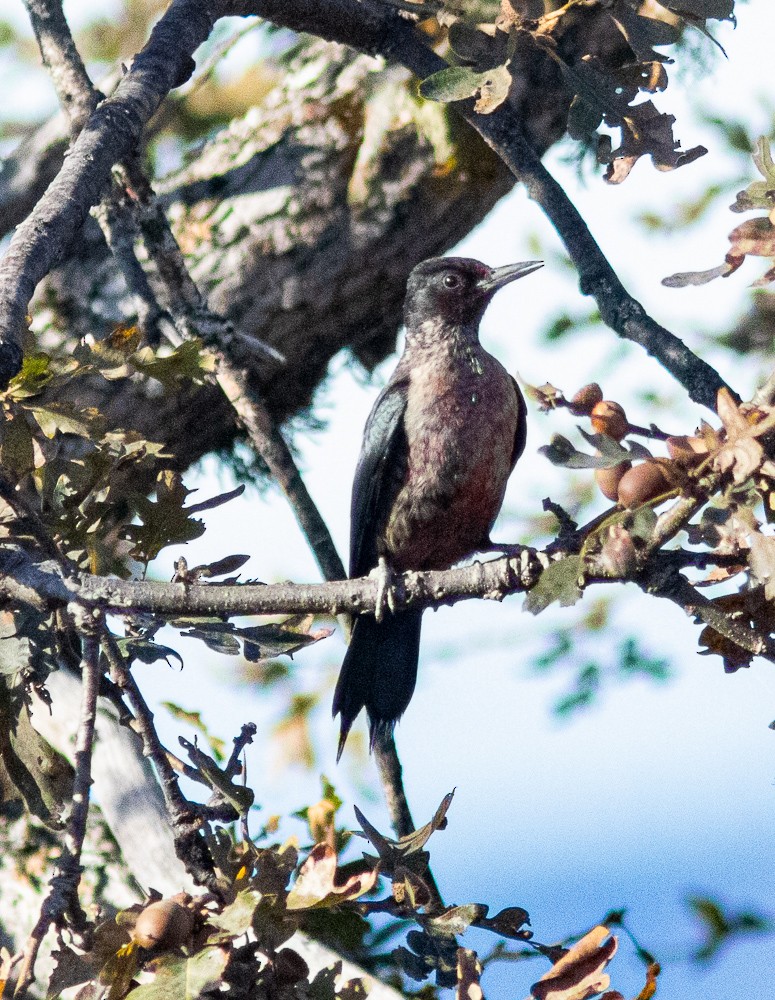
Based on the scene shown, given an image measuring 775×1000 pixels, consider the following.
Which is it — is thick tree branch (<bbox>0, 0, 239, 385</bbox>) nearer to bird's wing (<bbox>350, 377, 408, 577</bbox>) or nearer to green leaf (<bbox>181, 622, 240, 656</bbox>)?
green leaf (<bbox>181, 622, 240, 656</bbox>)

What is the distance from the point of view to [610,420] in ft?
6.38

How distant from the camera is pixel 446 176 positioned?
14.6 ft

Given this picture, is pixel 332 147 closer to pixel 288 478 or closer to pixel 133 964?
pixel 288 478

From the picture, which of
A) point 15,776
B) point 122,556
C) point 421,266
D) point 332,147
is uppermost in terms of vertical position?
point 332,147

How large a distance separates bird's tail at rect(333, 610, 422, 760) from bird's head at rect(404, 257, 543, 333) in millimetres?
1098

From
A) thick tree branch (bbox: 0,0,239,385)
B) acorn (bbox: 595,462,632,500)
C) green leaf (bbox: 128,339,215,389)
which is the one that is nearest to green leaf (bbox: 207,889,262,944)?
acorn (bbox: 595,462,632,500)

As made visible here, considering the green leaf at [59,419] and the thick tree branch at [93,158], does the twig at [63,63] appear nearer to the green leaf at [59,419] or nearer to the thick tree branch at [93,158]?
the thick tree branch at [93,158]

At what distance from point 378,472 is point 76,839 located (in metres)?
2.40

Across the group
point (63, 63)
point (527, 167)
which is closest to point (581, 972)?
point (527, 167)

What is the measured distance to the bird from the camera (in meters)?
3.97

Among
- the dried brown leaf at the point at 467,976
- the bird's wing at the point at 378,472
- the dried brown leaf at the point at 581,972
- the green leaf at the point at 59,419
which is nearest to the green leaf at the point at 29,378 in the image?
the green leaf at the point at 59,419

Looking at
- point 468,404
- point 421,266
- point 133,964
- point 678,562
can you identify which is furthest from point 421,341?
point 133,964

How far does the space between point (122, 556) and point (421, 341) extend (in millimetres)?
2324

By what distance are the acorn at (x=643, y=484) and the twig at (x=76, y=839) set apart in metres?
0.84
